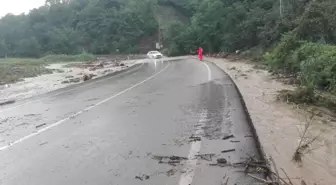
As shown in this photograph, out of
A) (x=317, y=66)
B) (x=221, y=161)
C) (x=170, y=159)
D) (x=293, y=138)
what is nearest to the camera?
(x=221, y=161)

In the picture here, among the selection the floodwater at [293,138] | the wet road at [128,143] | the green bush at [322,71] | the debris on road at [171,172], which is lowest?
the wet road at [128,143]

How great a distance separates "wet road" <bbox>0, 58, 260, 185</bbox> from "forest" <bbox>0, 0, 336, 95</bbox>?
4022mm

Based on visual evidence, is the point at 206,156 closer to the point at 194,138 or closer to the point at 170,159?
the point at 170,159

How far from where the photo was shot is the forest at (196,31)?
17859mm

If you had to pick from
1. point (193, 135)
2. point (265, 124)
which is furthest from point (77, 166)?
point (265, 124)

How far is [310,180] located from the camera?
459 cm

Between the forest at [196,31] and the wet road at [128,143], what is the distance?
13.2 feet

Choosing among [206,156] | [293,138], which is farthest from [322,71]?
[206,156]

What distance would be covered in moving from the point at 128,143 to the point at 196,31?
194 feet

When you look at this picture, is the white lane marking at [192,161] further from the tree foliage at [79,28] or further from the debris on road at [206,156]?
the tree foliage at [79,28]

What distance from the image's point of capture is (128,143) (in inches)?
271

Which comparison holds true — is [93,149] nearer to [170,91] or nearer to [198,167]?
[198,167]

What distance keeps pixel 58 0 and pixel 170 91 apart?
146121 millimetres

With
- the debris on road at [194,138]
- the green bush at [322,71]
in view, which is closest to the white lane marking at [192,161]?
the debris on road at [194,138]
